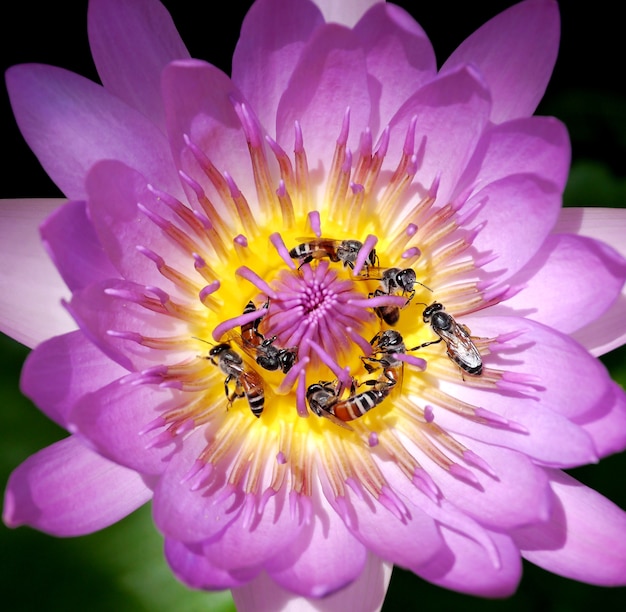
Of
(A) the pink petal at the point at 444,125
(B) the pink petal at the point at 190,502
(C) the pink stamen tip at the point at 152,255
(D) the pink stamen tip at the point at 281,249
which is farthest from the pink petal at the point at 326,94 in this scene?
(B) the pink petal at the point at 190,502

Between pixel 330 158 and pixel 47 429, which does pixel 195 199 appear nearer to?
pixel 330 158

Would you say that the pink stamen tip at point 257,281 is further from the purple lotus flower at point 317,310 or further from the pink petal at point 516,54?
the pink petal at point 516,54

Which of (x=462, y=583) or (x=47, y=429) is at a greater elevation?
(x=47, y=429)

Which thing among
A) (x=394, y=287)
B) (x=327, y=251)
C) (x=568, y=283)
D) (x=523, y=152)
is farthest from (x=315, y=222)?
Result: (x=568, y=283)

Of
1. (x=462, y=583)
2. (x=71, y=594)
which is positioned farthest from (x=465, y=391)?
(x=71, y=594)

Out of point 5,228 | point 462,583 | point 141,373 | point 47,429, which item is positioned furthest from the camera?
point 47,429

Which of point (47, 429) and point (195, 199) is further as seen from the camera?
point (47, 429)
